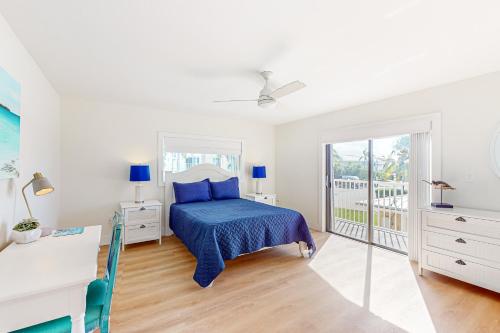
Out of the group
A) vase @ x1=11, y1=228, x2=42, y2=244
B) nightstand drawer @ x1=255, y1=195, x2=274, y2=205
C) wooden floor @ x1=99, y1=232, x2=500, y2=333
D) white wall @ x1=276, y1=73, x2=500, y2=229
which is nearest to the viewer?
vase @ x1=11, y1=228, x2=42, y2=244

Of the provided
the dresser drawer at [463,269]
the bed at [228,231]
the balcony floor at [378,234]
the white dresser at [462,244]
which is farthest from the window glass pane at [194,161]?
the dresser drawer at [463,269]

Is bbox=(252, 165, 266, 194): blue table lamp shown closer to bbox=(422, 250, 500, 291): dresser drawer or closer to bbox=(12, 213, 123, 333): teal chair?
bbox=(422, 250, 500, 291): dresser drawer

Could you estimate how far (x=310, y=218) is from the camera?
4.73 metres

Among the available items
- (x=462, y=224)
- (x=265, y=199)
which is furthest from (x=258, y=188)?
(x=462, y=224)

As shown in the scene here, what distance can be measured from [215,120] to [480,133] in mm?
4000

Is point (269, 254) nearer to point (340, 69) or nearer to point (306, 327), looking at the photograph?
point (306, 327)

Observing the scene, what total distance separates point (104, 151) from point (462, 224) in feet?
15.8

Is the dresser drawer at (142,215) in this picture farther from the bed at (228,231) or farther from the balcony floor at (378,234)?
the balcony floor at (378,234)

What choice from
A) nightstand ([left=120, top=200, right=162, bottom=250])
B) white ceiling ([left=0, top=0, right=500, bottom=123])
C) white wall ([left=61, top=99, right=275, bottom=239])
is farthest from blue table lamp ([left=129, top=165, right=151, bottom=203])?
white ceiling ([left=0, top=0, right=500, bottom=123])

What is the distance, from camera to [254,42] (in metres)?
1.94

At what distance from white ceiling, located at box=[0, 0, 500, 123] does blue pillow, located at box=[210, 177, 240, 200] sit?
192 centimetres

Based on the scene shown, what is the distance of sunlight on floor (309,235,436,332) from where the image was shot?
200 cm

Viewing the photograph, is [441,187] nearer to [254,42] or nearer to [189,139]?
[254,42]

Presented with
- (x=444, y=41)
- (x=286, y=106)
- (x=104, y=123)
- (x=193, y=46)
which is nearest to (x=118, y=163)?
(x=104, y=123)
